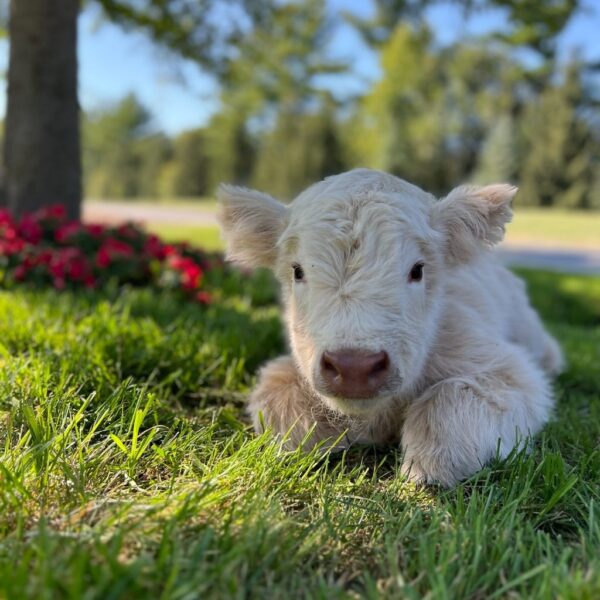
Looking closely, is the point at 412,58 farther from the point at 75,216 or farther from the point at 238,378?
the point at 238,378

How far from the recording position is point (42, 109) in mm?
6270

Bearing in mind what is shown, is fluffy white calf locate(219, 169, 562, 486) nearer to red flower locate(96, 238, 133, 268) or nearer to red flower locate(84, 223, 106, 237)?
red flower locate(96, 238, 133, 268)

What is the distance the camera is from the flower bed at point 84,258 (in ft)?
16.7

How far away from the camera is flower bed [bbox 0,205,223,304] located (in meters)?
5.08

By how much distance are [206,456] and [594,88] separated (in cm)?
5114

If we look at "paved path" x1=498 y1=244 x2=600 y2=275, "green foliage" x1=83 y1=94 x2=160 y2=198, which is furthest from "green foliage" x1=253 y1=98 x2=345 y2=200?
"paved path" x1=498 y1=244 x2=600 y2=275

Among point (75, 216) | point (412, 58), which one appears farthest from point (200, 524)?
point (412, 58)

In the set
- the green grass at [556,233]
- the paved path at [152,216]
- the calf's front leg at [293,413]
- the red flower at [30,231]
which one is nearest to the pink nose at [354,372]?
the calf's front leg at [293,413]

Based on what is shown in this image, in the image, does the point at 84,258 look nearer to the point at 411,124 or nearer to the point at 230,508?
the point at 230,508

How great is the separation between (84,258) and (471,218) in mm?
3797

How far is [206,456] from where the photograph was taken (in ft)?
6.98

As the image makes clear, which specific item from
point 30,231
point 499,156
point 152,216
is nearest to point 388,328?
point 30,231

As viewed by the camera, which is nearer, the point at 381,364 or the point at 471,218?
the point at 381,364

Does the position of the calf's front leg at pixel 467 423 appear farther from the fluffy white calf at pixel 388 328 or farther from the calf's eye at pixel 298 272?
the calf's eye at pixel 298 272
